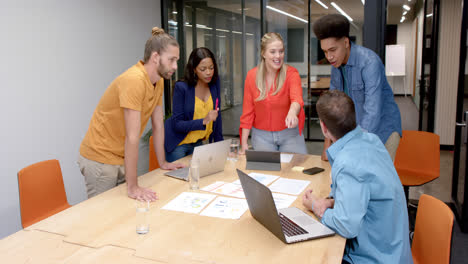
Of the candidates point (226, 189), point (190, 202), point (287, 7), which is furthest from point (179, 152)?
point (287, 7)

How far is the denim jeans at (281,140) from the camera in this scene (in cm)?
304

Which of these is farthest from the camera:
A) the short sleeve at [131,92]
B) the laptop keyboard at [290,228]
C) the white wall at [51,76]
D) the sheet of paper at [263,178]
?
the white wall at [51,76]

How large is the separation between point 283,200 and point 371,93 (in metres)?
0.97

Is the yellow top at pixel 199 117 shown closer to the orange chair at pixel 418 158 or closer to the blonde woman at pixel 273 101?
the blonde woman at pixel 273 101

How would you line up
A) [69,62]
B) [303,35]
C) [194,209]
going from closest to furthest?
[194,209] → [69,62] → [303,35]

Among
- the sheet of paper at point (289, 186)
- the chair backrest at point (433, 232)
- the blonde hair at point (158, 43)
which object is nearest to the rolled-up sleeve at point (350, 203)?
the chair backrest at point (433, 232)

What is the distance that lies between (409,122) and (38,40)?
7.89m

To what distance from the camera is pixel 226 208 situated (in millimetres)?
1973

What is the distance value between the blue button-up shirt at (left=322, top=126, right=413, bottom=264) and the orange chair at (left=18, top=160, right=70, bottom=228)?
6.12 feet

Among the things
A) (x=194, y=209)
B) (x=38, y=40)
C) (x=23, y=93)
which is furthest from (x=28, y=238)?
(x=38, y=40)

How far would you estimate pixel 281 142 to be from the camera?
306 centimetres

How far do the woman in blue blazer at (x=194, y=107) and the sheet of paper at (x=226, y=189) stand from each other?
69cm

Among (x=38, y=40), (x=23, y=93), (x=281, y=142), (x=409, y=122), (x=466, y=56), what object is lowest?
(x=409, y=122)

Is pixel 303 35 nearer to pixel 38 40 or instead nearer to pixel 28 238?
pixel 38 40
